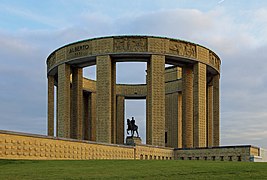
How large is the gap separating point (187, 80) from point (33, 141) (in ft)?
66.0

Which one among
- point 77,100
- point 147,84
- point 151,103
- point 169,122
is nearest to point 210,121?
point 169,122

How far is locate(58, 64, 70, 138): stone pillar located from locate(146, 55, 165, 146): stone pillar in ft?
22.5

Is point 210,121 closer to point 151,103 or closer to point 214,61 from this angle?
point 214,61

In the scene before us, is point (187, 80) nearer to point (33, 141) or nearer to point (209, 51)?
point (209, 51)

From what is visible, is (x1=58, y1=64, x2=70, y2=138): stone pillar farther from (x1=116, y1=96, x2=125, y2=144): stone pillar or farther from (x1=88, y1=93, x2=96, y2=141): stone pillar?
(x1=116, y1=96, x2=125, y2=144): stone pillar

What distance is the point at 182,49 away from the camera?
3875 cm

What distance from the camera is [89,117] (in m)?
49.7

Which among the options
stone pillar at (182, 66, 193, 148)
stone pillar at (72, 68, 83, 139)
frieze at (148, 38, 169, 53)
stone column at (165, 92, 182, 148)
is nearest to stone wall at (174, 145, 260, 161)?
stone pillar at (182, 66, 193, 148)

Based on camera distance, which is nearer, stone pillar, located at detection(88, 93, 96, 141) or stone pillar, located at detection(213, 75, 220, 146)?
stone pillar, located at detection(213, 75, 220, 146)

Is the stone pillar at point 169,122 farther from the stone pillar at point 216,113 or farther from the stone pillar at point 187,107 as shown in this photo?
the stone pillar at point 187,107

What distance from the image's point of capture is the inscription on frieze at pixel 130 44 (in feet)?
123

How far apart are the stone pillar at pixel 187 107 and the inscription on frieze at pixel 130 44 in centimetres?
578

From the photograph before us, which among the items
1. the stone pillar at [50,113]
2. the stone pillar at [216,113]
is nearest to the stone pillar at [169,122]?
the stone pillar at [216,113]

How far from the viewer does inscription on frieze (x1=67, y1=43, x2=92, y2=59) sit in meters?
38.4
